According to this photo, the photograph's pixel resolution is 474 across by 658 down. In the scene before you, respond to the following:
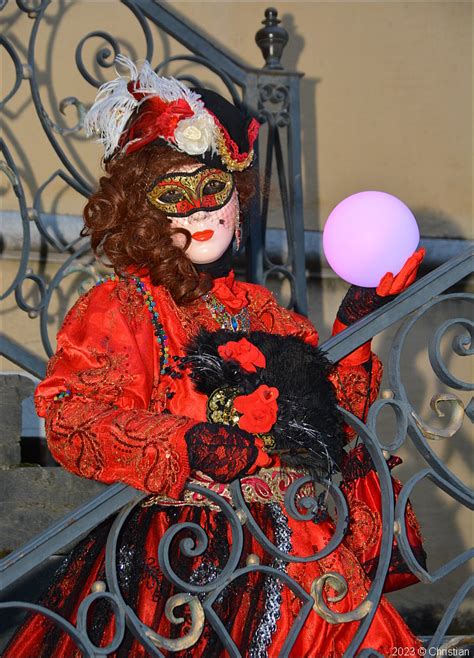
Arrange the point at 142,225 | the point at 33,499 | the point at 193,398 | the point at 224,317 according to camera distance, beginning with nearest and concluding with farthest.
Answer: the point at 193,398
the point at 142,225
the point at 224,317
the point at 33,499

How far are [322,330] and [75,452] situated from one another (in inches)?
118

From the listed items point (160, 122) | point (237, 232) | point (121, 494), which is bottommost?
point (121, 494)

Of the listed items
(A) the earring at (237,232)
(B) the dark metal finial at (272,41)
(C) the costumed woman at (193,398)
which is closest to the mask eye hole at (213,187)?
(C) the costumed woman at (193,398)

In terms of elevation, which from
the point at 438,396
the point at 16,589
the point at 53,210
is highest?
the point at 438,396

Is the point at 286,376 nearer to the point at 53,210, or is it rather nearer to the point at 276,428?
the point at 276,428

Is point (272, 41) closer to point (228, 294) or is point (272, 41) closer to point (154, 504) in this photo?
point (228, 294)

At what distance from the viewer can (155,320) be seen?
2.68m

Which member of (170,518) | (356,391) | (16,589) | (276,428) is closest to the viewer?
(276,428)

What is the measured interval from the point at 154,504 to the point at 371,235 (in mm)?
840

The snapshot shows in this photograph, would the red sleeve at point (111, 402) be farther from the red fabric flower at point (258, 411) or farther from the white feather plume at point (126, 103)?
the white feather plume at point (126, 103)

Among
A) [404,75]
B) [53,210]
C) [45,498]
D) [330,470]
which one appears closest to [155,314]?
→ [330,470]

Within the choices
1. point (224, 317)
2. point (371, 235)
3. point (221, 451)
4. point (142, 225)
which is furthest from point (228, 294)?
point (221, 451)

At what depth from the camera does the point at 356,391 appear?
2863 millimetres

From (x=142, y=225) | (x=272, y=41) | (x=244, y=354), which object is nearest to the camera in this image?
(x=244, y=354)
